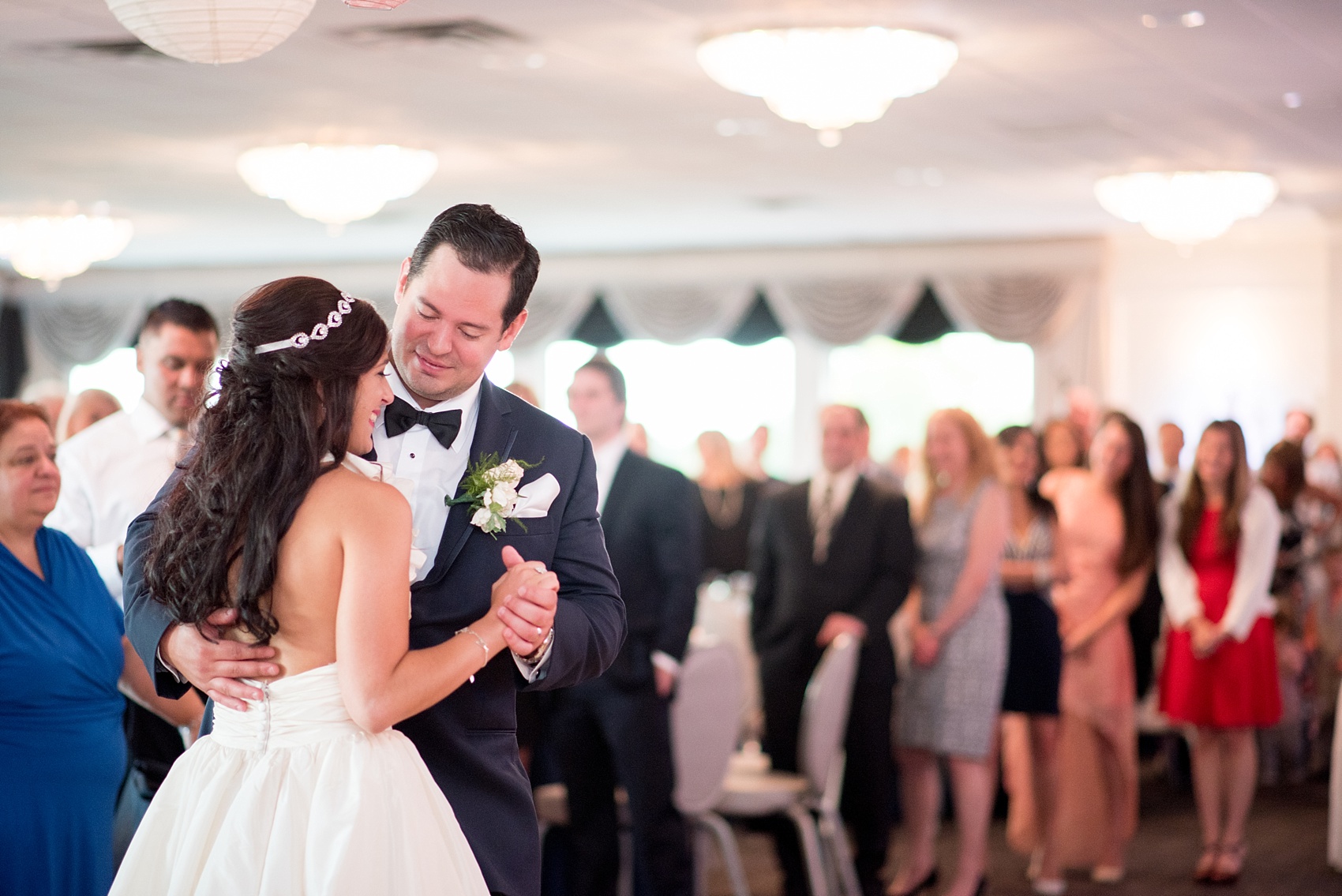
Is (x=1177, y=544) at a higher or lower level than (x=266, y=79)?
lower

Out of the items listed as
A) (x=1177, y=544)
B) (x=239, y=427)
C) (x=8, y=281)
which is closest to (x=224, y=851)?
(x=239, y=427)

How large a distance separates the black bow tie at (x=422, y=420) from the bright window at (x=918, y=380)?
464 inches

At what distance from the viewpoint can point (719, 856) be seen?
6.04 meters

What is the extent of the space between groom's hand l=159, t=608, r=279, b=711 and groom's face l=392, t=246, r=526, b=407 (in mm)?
468

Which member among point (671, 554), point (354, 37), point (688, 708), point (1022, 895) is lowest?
point (1022, 895)

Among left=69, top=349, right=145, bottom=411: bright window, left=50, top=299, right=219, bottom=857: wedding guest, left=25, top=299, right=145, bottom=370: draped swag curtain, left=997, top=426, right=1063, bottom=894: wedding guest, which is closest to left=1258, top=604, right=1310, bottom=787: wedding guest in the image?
left=997, top=426, right=1063, bottom=894: wedding guest

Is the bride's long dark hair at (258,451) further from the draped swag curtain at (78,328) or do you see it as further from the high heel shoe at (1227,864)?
the draped swag curtain at (78,328)

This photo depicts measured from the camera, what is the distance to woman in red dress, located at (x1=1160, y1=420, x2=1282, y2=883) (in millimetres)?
5723

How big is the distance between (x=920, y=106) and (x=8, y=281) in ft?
38.5

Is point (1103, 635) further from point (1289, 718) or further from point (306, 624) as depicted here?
point (306, 624)

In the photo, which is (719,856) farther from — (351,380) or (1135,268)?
(1135,268)

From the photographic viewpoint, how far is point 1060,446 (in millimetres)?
6871

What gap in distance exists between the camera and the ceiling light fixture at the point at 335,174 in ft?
27.5

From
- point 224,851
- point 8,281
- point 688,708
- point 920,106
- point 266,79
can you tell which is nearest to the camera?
point 224,851
